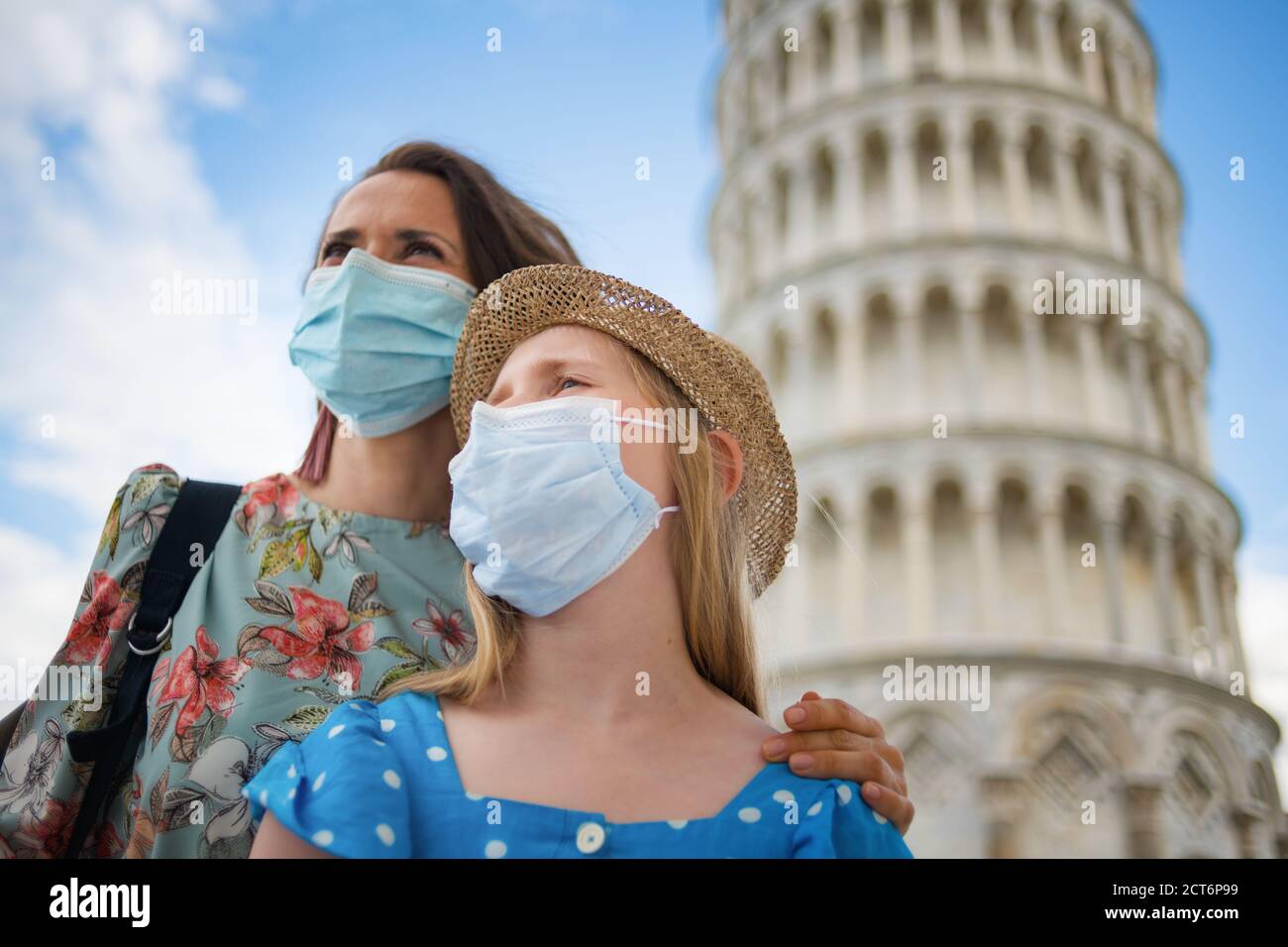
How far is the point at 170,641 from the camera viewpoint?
2254mm

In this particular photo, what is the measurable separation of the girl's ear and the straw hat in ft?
0.06

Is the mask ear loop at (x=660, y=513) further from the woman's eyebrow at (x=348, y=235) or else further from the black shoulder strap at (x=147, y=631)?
the woman's eyebrow at (x=348, y=235)

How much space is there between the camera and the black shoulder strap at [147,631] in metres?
2.16

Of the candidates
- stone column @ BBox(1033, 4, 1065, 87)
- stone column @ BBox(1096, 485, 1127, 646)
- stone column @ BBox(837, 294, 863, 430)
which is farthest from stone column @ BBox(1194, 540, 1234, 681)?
stone column @ BBox(1033, 4, 1065, 87)

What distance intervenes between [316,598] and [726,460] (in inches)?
32.3

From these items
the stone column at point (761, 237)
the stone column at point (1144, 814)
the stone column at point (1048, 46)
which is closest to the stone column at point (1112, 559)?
the stone column at point (1144, 814)

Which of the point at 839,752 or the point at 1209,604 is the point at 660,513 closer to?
the point at 839,752

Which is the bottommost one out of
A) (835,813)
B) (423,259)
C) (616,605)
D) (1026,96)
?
(835,813)

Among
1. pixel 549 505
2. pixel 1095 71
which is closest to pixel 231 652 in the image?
pixel 549 505

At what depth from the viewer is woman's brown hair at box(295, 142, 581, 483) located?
8.91 feet
